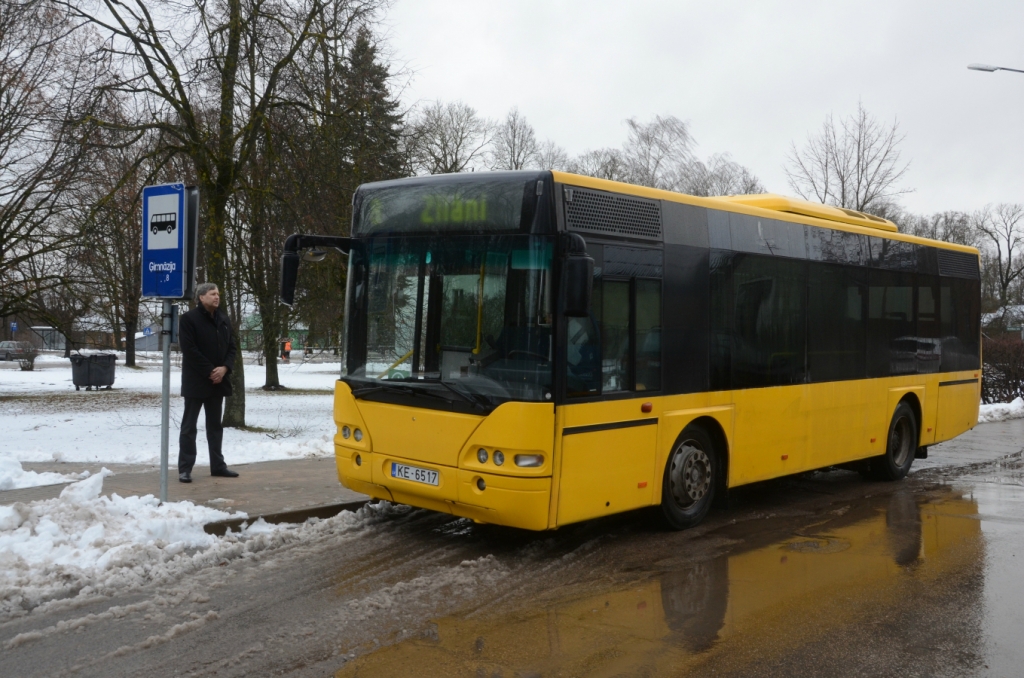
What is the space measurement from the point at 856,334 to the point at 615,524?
13.0 ft

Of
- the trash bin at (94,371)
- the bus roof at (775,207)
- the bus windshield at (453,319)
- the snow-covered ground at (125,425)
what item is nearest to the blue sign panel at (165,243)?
the bus windshield at (453,319)

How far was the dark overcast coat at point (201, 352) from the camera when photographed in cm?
951

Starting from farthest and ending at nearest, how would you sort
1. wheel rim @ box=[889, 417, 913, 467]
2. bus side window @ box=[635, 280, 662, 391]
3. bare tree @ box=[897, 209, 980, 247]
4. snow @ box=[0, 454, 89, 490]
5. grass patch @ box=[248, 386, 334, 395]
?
bare tree @ box=[897, 209, 980, 247] < grass patch @ box=[248, 386, 334, 395] < wheel rim @ box=[889, 417, 913, 467] < snow @ box=[0, 454, 89, 490] < bus side window @ box=[635, 280, 662, 391]

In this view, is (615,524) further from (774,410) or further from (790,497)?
(790,497)

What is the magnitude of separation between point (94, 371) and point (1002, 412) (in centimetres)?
2539

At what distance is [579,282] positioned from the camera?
6508mm

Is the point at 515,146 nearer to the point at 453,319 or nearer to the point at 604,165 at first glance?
the point at 604,165

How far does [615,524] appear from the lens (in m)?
8.56

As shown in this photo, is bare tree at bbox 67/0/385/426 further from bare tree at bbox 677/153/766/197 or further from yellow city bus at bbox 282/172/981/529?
bare tree at bbox 677/153/766/197

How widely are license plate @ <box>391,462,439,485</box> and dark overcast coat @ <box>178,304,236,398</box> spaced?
10.0 ft

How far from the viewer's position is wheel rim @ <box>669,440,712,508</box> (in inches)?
317

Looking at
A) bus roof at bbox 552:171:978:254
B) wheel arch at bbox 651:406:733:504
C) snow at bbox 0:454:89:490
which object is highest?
bus roof at bbox 552:171:978:254

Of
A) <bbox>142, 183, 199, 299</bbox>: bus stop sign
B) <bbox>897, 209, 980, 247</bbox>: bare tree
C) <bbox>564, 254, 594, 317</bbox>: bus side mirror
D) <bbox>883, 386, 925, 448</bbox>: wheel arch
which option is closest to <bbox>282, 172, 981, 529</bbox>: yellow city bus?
<bbox>564, 254, 594, 317</bbox>: bus side mirror


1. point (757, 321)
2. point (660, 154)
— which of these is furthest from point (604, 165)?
point (757, 321)
